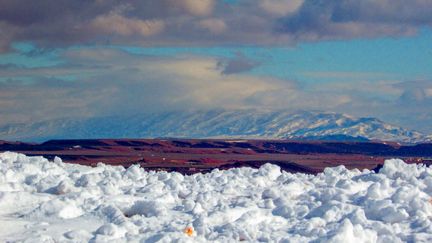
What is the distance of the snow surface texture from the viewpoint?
11.5m

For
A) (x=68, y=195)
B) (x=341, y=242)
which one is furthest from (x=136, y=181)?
(x=341, y=242)

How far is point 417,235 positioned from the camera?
11844 mm

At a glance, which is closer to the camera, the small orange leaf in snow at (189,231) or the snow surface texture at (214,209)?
the small orange leaf in snow at (189,231)

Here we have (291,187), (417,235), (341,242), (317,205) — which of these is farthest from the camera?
(291,187)

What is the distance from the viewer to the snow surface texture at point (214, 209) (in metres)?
11.5

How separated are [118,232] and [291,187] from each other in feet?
17.6

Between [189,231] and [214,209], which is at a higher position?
[214,209]

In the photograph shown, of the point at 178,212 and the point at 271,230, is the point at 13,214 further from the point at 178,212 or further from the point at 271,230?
the point at 271,230

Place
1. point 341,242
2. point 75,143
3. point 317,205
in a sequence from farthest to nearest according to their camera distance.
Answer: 1. point 75,143
2. point 317,205
3. point 341,242

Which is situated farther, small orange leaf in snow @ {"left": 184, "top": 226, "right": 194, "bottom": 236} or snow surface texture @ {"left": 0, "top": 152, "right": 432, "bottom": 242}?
snow surface texture @ {"left": 0, "top": 152, "right": 432, "bottom": 242}

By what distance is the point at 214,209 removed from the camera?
43.8ft

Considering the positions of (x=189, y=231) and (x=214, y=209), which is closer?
(x=189, y=231)

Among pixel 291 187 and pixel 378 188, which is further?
pixel 291 187

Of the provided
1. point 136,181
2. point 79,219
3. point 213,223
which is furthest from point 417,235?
point 136,181
